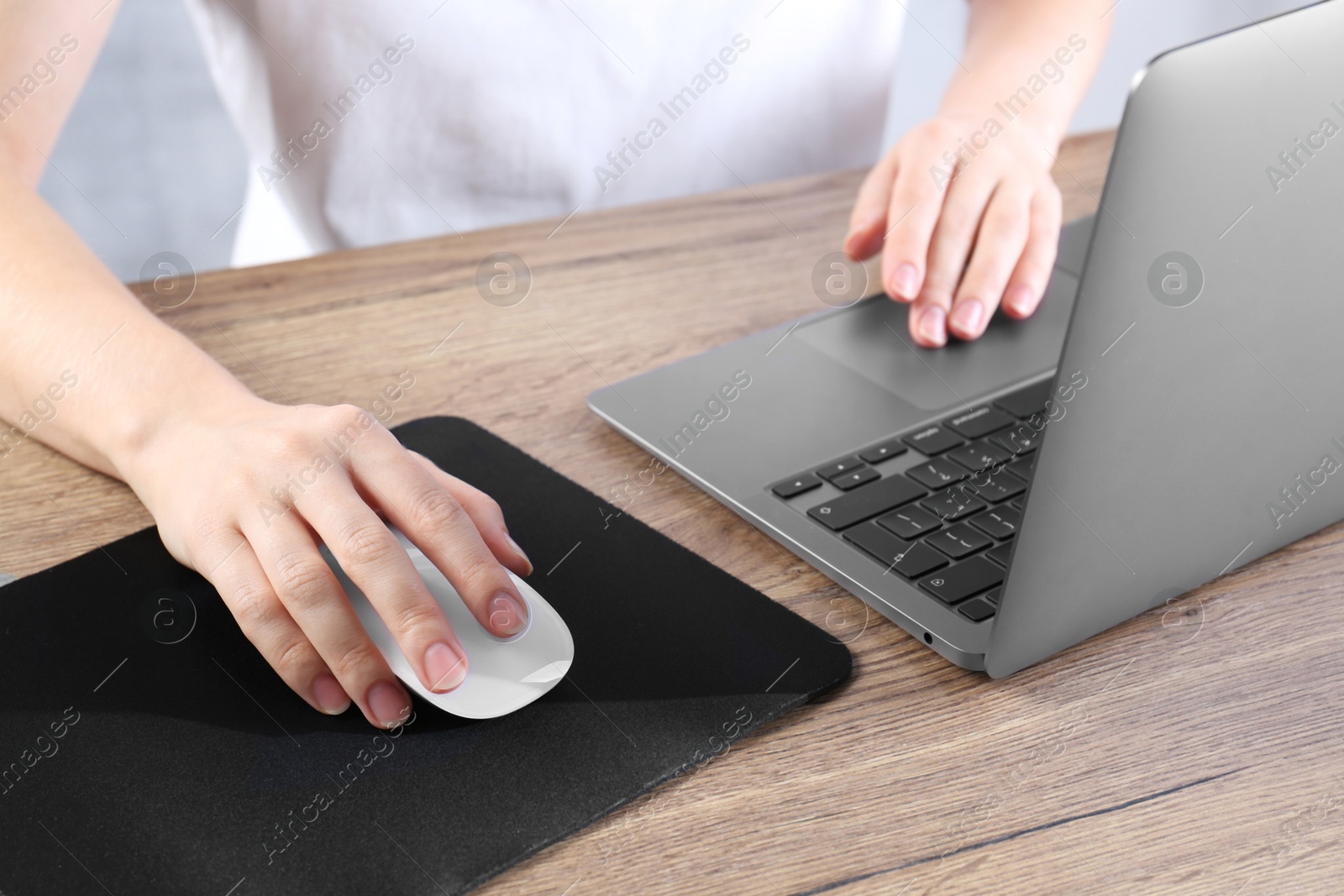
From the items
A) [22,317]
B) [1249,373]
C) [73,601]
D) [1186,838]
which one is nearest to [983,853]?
[1186,838]

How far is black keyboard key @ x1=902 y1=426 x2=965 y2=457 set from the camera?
66cm

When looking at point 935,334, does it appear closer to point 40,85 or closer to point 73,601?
point 73,601

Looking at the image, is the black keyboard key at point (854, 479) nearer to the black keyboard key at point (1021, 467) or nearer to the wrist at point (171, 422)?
the black keyboard key at point (1021, 467)

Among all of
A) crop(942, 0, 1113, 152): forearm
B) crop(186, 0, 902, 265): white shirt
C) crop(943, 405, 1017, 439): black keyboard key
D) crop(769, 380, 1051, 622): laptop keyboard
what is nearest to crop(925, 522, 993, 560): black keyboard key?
crop(769, 380, 1051, 622): laptop keyboard

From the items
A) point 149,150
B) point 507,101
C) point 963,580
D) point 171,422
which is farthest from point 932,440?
point 149,150

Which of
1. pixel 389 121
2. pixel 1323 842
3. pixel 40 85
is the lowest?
pixel 1323 842

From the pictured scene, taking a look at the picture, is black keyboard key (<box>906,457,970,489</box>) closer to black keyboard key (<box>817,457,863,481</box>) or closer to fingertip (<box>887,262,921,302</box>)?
black keyboard key (<box>817,457,863,481</box>)

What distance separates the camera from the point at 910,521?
0.60 m

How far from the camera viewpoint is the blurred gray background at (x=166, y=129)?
10.9 feet

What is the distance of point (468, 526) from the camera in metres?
0.53

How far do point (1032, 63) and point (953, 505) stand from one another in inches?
27.3

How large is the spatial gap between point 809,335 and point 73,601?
52cm

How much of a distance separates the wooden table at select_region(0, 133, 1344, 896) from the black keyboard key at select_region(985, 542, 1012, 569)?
6cm

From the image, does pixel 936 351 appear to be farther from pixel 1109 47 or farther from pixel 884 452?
pixel 1109 47
